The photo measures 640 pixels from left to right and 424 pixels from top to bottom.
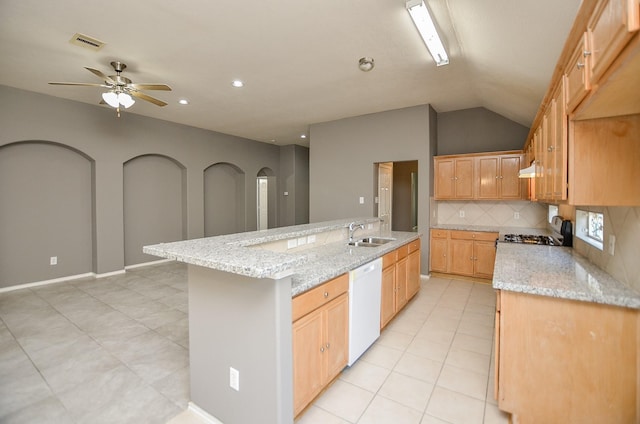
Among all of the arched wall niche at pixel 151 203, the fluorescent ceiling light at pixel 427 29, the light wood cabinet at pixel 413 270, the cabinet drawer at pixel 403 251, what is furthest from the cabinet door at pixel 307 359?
the arched wall niche at pixel 151 203

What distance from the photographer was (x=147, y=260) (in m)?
6.04

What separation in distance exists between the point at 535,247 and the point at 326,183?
3.90 meters

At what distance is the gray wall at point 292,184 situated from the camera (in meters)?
8.86

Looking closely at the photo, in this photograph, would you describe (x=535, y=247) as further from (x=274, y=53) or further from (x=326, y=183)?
(x=326, y=183)

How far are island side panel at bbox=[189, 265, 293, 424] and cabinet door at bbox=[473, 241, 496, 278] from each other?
4167mm

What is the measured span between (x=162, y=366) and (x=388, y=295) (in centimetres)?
219

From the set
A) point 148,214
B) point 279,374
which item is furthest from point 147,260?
point 279,374

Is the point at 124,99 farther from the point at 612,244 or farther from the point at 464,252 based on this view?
the point at 464,252

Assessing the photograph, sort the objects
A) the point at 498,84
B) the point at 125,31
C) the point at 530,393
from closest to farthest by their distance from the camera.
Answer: the point at 530,393 < the point at 125,31 < the point at 498,84

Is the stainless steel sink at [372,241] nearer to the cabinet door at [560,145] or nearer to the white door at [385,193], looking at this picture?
the cabinet door at [560,145]

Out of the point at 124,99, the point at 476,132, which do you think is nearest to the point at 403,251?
the point at 476,132

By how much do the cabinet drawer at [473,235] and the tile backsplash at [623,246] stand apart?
255 cm

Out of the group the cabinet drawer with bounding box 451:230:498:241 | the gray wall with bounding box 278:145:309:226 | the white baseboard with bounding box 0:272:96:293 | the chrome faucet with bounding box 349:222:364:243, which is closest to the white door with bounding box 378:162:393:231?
the cabinet drawer with bounding box 451:230:498:241

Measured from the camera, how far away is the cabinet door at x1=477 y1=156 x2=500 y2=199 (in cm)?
484
